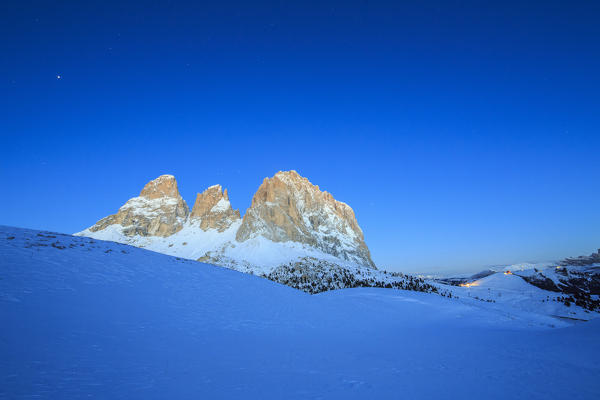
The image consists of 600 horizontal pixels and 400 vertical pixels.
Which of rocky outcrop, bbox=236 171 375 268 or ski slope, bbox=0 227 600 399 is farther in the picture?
rocky outcrop, bbox=236 171 375 268

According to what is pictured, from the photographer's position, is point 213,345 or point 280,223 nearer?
point 213,345

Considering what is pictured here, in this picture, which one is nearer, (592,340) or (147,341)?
(147,341)

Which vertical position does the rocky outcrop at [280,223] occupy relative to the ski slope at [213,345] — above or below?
above

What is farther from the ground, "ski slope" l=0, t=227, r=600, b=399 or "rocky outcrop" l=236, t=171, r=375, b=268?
"rocky outcrop" l=236, t=171, r=375, b=268

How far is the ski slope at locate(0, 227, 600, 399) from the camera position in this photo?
5773mm

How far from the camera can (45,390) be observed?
4758 mm

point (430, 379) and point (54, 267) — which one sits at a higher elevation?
point (54, 267)

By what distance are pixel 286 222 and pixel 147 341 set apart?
171 m

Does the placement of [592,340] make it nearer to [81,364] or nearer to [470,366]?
[470,366]

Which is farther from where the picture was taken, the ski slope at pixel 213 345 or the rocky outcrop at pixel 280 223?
the rocky outcrop at pixel 280 223

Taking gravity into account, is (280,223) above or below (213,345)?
above

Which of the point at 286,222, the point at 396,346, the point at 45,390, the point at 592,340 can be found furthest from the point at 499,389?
the point at 286,222

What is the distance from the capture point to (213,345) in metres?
8.98

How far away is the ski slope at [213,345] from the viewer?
577 cm
